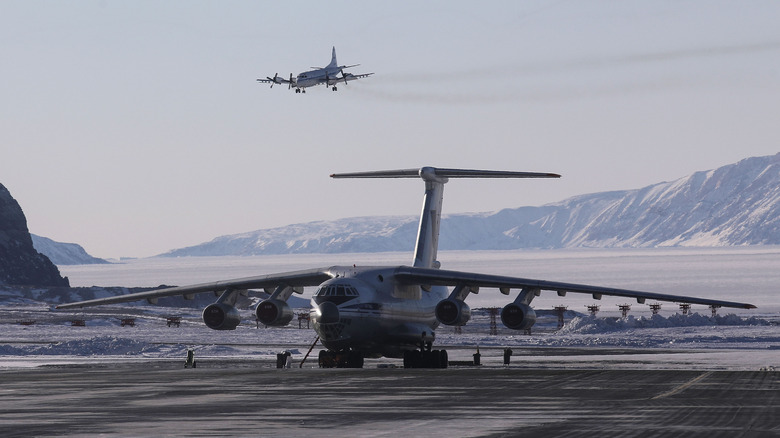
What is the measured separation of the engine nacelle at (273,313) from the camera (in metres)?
47.5

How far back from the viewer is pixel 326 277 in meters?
49.7

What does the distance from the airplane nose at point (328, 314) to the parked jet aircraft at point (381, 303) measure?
4 centimetres

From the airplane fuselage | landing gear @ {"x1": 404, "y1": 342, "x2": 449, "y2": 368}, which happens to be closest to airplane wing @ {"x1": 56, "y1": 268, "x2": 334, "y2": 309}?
the airplane fuselage

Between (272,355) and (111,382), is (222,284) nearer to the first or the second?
(111,382)

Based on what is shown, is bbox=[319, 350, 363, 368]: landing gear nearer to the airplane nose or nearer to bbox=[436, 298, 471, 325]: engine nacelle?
the airplane nose

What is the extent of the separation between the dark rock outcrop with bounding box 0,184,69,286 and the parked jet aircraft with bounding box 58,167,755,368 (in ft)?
434

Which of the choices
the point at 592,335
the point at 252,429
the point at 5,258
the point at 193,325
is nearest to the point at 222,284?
the point at 252,429

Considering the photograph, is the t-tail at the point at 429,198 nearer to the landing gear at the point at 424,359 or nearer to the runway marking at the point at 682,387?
the landing gear at the point at 424,359

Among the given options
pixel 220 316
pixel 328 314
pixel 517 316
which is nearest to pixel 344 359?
pixel 328 314

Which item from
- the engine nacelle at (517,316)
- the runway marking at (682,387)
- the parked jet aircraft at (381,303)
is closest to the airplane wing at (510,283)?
the parked jet aircraft at (381,303)

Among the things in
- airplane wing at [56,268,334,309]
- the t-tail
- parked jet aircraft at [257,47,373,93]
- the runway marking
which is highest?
parked jet aircraft at [257,47,373,93]

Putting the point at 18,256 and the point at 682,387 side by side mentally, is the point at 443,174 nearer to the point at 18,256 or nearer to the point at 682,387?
the point at 682,387

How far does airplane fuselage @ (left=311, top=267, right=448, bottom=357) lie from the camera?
45188mm

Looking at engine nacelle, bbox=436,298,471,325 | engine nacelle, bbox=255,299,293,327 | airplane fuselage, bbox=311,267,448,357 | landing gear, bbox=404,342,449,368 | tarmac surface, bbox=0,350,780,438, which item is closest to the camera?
tarmac surface, bbox=0,350,780,438
